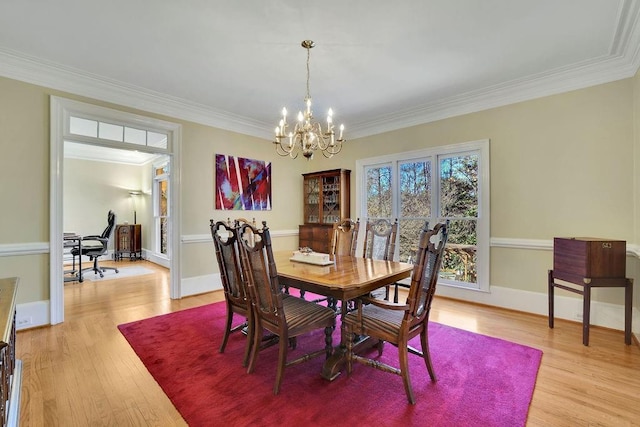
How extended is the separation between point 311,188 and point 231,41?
3.29 meters

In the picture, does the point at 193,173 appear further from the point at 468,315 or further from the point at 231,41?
the point at 468,315

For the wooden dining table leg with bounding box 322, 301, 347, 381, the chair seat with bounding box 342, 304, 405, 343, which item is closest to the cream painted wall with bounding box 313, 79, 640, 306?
the chair seat with bounding box 342, 304, 405, 343

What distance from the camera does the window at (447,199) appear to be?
12.6ft

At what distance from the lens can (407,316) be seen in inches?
73.9

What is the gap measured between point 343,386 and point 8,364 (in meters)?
1.88

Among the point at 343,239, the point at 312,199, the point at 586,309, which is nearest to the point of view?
the point at 586,309

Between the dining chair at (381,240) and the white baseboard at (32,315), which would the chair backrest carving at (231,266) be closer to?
the dining chair at (381,240)

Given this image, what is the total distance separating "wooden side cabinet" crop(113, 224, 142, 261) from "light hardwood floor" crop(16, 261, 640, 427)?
4257 millimetres

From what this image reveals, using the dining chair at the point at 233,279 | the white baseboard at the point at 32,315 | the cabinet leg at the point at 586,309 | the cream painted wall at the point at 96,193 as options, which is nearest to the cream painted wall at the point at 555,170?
the cabinet leg at the point at 586,309

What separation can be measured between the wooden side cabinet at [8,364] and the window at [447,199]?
423 cm

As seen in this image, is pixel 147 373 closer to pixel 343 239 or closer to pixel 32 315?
pixel 32 315

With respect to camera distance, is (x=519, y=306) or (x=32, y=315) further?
(x=519, y=306)

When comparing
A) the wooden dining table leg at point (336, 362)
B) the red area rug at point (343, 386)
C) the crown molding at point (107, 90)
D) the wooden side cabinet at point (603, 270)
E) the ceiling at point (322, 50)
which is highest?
the ceiling at point (322, 50)

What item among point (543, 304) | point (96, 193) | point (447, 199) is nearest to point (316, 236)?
point (447, 199)
